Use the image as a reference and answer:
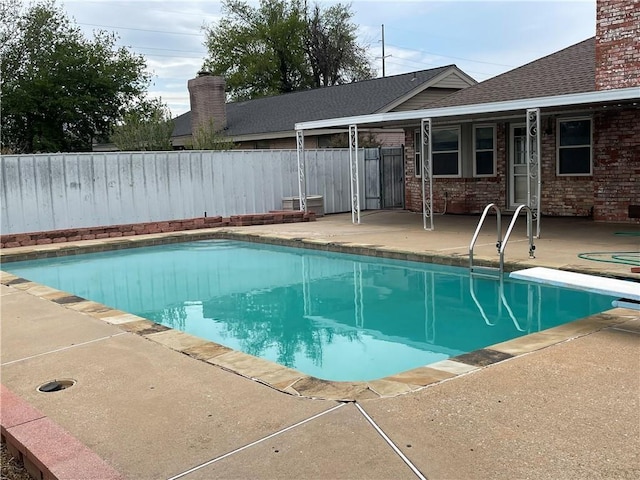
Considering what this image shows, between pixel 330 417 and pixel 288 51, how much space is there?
39.0 meters

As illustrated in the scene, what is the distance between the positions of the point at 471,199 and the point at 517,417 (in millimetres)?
12975

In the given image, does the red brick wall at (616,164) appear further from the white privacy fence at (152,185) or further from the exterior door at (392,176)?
the white privacy fence at (152,185)

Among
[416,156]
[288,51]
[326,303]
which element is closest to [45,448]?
[326,303]

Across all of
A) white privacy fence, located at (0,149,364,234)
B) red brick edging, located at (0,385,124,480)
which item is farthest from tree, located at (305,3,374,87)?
red brick edging, located at (0,385,124,480)

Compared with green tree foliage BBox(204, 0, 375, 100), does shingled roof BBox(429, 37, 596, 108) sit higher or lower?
lower

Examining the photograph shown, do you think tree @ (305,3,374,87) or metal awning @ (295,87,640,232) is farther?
tree @ (305,3,374,87)

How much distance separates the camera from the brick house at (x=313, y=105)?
20.4 meters

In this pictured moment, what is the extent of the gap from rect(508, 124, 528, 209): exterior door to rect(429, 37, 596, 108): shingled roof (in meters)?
1.12

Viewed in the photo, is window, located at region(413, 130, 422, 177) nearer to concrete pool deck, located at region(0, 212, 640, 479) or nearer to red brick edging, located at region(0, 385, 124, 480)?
concrete pool deck, located at region(0, 212, 640, 479)

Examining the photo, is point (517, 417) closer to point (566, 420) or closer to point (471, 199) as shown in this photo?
point (566, 420)

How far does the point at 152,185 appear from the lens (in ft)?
49.6

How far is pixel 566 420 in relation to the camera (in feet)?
11.2

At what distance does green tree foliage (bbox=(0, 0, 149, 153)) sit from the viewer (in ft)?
96.8

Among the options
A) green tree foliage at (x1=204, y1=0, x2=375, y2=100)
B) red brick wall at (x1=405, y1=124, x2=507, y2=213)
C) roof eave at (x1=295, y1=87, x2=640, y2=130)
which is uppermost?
green tree foliage at (x1=204, y1=0, x2=375, y2=100)
